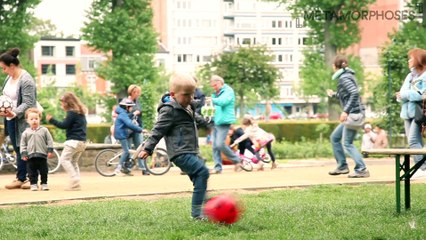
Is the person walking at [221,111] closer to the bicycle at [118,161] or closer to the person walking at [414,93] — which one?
the bicycle at [118,161]

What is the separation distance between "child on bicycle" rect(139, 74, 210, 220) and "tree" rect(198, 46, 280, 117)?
186ft

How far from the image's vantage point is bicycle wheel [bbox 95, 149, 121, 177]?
19.4m

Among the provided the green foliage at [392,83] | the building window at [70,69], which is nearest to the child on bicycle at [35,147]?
the green foliage at [392,83]

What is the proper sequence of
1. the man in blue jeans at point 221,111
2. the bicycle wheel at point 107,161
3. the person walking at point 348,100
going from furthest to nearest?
the bicycle wheel at point 107,161
the man in blue jeans at point 221,111
the person walking at point 348,100

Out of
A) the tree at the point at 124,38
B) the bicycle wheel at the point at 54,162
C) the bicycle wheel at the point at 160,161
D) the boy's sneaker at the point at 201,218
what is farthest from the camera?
the tree at the point at 124,38

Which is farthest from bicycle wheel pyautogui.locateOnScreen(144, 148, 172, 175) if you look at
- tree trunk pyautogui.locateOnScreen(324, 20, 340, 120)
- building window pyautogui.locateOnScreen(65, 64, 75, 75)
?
building window pyautogui.locateOnScreen(65, 64, 75, 75)

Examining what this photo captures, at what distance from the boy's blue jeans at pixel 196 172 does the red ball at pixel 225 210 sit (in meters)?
0.42

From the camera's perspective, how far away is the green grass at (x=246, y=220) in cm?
862

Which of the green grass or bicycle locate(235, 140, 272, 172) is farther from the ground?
the green grass

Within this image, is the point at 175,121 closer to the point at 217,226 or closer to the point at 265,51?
the point at 217,226

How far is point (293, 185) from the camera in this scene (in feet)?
46.7

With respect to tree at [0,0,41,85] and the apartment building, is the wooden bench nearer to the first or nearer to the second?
tree at [0,0,41,85]

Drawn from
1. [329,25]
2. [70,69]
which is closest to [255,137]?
[329,25]

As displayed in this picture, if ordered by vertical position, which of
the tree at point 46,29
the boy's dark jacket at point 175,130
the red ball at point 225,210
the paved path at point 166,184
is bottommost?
the paved path at point 166,184
